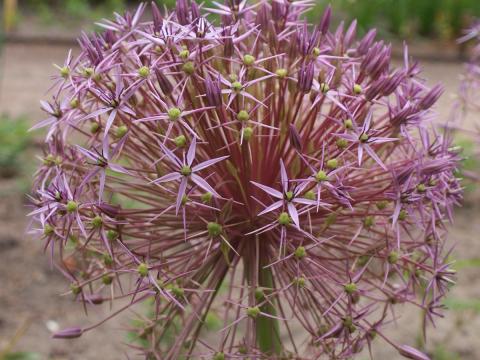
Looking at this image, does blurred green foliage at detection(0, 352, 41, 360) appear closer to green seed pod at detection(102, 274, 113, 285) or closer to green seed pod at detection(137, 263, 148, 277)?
green seed pod at detection(102, 274, 113, 285)

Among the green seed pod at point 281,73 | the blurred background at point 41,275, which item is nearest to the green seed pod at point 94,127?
the blurred background at point 41,275

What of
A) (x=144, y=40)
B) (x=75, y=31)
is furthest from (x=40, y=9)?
(x=144, y=40)

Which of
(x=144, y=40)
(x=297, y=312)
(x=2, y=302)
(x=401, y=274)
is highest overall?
(x=144, y=40)

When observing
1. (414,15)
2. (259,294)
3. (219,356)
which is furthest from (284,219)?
(414,15)

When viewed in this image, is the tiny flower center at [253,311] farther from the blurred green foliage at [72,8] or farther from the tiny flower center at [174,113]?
the blurred green foliage at [72,8]

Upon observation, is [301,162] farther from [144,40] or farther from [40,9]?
[40,9]

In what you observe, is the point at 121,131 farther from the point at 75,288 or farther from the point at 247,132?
the point at 75,288

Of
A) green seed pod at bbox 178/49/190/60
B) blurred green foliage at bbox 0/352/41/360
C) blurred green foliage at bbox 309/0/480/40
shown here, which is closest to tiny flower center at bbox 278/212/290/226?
green seed pod at bbox 178/49/190/60
